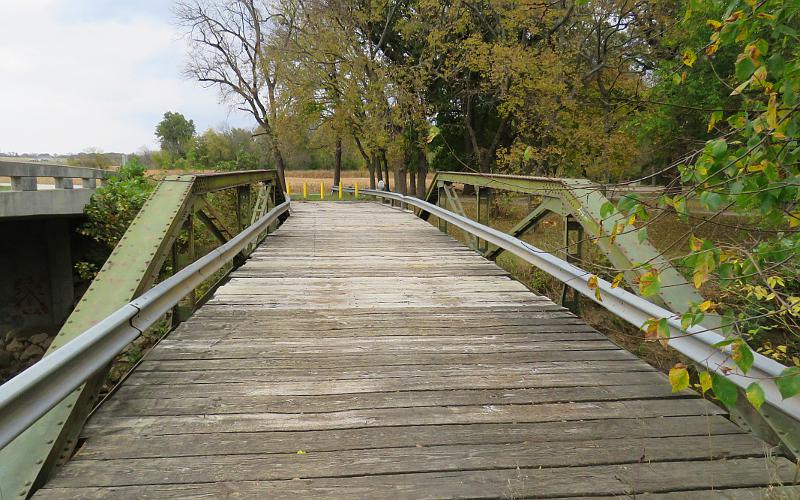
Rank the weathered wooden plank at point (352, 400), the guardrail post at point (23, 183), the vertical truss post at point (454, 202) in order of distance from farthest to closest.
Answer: the guardrail post at point (23, 183) < the vertical truss post at point (454, 202) < the weathered wooden plank at point (352, 400)

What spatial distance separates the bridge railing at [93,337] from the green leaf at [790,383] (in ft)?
7.88

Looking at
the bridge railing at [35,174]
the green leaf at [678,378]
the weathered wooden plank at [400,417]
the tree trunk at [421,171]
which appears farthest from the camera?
the tree trunk at [421,171]

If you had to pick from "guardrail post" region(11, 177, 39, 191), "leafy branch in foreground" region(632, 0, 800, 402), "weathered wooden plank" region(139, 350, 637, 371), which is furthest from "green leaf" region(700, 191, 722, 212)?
"guardrail post" region(11, 177, 39, 191)

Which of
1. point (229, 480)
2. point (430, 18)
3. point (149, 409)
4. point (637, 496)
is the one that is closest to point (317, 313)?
point (149, 409)

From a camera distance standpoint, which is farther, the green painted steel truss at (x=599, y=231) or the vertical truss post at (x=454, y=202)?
the vertical truss post at (x=454, y=202)

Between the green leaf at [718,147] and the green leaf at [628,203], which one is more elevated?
the green leaf at [718,147]

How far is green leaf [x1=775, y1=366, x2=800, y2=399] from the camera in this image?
144cm

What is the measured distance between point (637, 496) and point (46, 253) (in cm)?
1361

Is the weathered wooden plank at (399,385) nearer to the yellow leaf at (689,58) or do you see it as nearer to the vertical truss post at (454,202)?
the yellow leaf at (689,58)

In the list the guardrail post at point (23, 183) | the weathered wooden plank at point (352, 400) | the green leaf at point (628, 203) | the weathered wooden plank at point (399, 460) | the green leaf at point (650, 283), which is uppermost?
the guardrail post at point (23, 183)

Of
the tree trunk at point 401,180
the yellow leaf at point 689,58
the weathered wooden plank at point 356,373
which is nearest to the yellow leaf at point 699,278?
the yellow leaf at point 689,58

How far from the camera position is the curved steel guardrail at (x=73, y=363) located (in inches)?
69.3

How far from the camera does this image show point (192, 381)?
2809 mm

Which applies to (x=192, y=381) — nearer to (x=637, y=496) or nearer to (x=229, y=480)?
(x=229, y=480)
